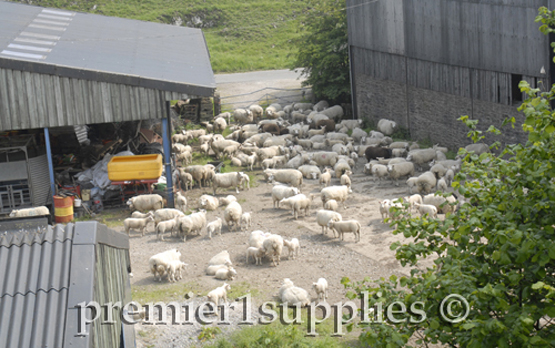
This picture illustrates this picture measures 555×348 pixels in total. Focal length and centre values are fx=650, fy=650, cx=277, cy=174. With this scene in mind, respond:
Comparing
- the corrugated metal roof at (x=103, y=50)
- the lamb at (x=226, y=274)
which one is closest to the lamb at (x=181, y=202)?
the corrugated metal roof at (x=103, y=50)

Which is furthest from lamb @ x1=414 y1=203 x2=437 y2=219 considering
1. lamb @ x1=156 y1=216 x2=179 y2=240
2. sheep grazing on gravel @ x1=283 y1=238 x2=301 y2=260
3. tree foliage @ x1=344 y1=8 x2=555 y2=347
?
tree foliage @ x1=344 y1=8 x2=555 y2=347

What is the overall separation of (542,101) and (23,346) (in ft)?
17.0

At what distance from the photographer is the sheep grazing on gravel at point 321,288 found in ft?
43.6

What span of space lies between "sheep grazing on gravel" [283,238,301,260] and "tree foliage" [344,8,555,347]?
869 centimetres

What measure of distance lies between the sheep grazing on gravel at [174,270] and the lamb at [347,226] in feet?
13.9

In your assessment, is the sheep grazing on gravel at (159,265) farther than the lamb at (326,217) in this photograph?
No

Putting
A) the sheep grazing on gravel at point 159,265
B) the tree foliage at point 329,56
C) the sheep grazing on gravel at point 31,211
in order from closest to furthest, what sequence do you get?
the sheep grazing on gravel at point 159,265 < the sheep grazing on gravel at point 31,211 < the tree foliage at point 329,56

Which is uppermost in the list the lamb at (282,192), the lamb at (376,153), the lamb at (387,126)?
the lamb at (387,126)

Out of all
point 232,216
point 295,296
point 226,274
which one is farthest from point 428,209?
point 226,274

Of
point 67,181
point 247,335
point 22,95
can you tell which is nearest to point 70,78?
point 22,95

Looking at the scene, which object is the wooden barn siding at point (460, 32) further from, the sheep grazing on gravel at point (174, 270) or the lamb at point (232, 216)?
the sheep grazing on gravel at point (174, 270)

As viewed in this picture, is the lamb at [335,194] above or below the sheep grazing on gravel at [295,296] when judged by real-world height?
above

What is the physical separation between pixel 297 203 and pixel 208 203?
115 inches

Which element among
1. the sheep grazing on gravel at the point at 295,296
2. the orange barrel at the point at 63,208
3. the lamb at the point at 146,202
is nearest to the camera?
the sheep grazing on gravel at the point at 295,296
